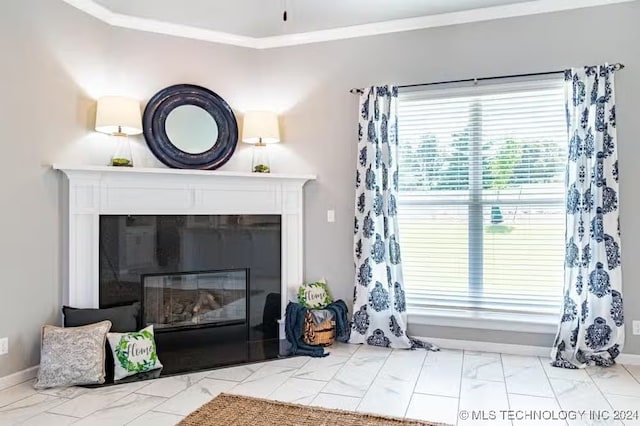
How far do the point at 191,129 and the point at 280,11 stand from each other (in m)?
1.28

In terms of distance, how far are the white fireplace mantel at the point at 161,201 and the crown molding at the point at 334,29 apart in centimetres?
131

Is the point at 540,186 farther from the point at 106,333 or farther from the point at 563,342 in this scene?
the point at 106,333

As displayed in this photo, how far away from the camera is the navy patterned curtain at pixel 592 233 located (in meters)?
3.29

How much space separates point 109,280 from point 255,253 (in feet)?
3.99

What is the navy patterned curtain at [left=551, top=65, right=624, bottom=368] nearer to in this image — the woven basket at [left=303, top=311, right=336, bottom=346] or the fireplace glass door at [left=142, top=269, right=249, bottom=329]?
the woven basket at [left=303, top=311, right=336, bottom=346]

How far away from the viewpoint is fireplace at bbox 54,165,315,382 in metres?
3.41

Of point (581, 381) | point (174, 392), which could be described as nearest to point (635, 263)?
point (581, 381)

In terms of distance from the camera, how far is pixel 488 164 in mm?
3699

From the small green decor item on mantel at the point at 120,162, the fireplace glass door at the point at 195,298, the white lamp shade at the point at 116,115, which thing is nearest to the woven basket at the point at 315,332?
the fireplace glass door at the point at 195,298

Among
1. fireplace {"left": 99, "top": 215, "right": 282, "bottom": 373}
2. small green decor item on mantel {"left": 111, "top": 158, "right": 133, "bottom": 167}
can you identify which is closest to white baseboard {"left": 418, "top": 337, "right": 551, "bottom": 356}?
fireplace {"left": 99, "top": 215, "right": 282, "bottom": 373}

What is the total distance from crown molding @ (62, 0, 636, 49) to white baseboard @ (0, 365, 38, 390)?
277cm

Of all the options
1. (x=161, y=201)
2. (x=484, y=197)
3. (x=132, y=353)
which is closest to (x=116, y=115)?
(x=161, y=201)

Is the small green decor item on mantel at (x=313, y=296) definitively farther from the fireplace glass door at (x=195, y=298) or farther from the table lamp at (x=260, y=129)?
the table lamp at (x=260, y=129)

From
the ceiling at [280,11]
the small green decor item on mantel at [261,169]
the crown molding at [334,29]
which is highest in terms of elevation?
the ceiling at [280,11]
